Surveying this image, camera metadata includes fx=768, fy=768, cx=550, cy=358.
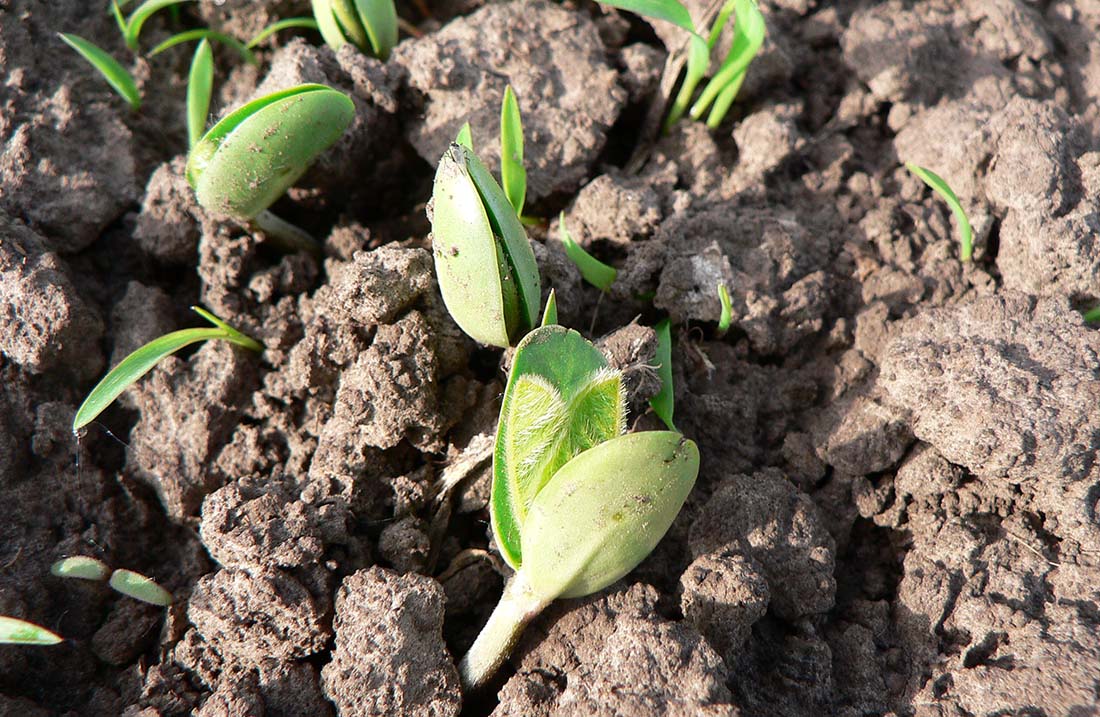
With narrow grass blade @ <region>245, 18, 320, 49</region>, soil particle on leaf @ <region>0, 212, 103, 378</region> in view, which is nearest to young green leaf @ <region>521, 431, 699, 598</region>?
soil particle on leaf @ <region>0, 212, 103, 378</region>

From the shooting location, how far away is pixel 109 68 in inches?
79.4

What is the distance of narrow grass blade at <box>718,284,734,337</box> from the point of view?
5.43 ft

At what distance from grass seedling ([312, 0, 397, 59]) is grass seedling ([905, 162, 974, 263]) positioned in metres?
1.36

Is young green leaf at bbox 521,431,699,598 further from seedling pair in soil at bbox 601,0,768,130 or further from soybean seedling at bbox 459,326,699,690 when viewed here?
seedling pair in soil at bbox 601,0,768,130

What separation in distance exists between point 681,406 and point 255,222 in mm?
1120

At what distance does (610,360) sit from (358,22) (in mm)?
1172

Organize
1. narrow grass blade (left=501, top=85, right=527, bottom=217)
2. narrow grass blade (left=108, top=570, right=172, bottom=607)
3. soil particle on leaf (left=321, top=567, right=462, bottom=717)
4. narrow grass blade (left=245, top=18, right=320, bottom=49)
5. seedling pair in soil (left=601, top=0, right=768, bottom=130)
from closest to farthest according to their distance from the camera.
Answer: soil particle on leaf (left=321, top=567, right=462, bottom=717)
narrow grass blade (left=108, top=570, right=172, bottom=607)
narrow grass blade (left=501, top=85, right=527, bottom=217)
seedling pair in soil (left=601, top=0, right=768, bottom=130)
narrow grass blade (left=245, top=18, right=320, bottom=49)

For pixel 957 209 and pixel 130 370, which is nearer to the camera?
pixel 130 370

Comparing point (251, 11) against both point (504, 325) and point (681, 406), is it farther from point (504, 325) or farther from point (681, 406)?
point (681, 406)

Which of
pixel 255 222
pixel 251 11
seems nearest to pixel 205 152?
pixel 255 222

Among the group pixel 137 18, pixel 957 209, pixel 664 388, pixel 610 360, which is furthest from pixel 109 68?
pixel 957 209

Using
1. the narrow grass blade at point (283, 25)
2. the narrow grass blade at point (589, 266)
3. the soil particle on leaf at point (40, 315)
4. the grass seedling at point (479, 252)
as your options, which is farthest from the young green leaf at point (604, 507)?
the narrow grass blade at point (283, 25)

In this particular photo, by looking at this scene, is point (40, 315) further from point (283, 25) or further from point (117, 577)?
point (283, 25)

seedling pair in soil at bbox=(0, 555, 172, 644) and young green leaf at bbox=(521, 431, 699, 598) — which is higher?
young green leaf at bbox=(521, 431, 699, 598)
